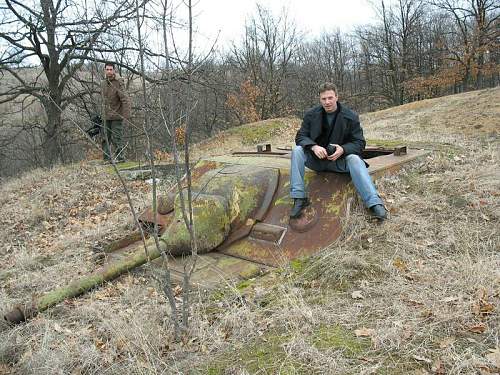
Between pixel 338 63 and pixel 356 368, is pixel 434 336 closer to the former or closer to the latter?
pixel 356 368

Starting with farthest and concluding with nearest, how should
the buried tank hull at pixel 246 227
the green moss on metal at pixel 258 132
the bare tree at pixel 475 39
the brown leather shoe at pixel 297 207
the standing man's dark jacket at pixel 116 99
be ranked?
1. the bare tree at pixel 475 39
2. the green moss on metal at pixel 258 132
3. the standing man's dark jacket at pixel 116 99
4. the brown leather shoe at pixel 297 207
5. the buried tank hull at pixel 246 227

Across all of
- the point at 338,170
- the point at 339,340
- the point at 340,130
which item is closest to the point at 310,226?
the point at 338,170

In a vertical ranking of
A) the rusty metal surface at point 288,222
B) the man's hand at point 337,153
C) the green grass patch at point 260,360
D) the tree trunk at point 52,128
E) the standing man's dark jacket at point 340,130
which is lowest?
the green grass patch at point 260,360

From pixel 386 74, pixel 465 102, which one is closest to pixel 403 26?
pixel 386 74

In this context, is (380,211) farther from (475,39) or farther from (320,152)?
(475,39)

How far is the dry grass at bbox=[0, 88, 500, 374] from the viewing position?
266cm

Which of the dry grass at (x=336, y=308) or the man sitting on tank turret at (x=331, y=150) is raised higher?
the man sitting on tank turret at (x=331, y=150)

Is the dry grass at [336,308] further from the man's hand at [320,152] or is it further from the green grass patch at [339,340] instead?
the man's hand at [320,152]

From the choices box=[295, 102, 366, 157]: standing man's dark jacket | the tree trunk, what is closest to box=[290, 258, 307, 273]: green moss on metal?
box=[295, 102, 366, 157]: standing man's dark jacket

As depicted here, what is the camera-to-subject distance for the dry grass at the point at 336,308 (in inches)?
105

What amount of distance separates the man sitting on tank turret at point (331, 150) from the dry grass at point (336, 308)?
0.33 metres

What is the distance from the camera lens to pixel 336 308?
3225 mm

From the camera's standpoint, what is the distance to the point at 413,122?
12664 millimetres

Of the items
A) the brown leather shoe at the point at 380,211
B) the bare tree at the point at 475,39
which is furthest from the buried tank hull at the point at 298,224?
the bare tree at the point at 475,39
